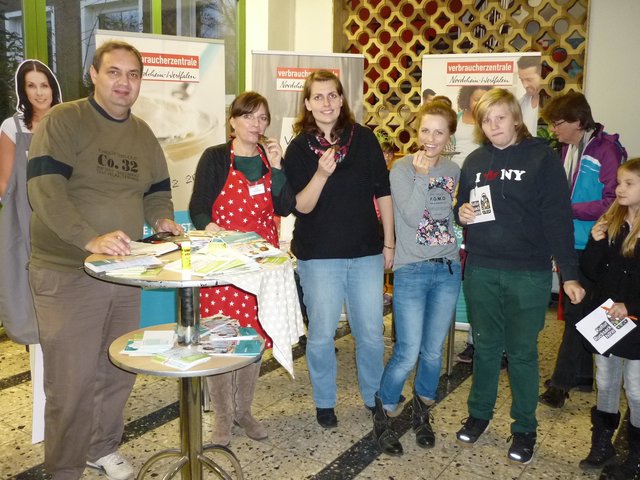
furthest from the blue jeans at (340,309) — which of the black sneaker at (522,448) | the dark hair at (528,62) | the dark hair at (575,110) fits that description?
the dark hair at (528,62)

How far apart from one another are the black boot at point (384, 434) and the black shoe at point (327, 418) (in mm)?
222

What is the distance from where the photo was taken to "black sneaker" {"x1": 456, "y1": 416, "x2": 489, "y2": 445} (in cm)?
245

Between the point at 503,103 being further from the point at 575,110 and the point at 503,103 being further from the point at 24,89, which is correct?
the point at 24,89

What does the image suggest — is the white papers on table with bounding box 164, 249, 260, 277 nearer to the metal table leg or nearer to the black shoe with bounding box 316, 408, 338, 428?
the metal table leg

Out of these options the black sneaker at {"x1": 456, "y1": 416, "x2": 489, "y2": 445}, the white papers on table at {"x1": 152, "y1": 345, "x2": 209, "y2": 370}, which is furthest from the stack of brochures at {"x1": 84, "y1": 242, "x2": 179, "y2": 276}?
the black sneaker at {"x1": 456, "y1": 416, "x2": 489, "y2": 445}

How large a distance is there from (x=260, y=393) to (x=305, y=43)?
4038 millimetres

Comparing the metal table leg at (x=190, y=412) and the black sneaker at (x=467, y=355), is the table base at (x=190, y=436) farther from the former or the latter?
the black sneaker at (x=467, y=355)

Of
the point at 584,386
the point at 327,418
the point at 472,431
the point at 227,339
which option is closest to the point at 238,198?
the point at 227,339

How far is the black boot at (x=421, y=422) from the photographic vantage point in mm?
2457

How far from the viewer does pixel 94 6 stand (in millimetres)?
4691

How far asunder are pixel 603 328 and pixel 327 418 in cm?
119

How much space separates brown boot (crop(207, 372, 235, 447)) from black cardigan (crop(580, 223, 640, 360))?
1.42 metres

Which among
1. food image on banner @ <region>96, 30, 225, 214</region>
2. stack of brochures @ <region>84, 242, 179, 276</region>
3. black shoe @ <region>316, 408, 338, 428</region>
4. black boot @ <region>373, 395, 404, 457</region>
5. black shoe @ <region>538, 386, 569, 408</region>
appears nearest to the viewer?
stack of brochures @ <region>84, 242, 179, 276</region>

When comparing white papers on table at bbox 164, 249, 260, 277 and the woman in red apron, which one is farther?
the woman in red apron
